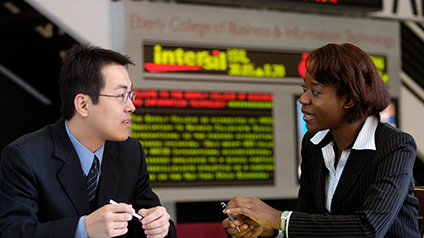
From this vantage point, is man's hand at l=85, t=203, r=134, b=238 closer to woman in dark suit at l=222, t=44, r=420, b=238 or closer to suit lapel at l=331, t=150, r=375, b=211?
woman in dark suit at l=222, t=44, r=420, b=238

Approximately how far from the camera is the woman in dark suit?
167 cm

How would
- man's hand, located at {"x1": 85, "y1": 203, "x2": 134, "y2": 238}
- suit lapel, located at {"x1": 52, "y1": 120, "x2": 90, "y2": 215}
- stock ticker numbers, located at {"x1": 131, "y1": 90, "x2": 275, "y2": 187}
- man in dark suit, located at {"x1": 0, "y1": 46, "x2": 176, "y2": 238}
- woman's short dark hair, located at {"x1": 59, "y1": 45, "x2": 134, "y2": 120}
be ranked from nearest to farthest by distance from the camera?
man's hand, located at {"x1": 85, "y1": 203, "x2": 134, "y2": 238} < man in dark suit, located at {"x1": 0, "y1": 46, "x2": 176, "y2": 238} < suit lapel, located at {"x1": 52, "y1": 120, "x2": 90, "y2": 215} < woman's short dark hair, located at {"x1": 59, "y1": 45, "x2": 134, "y2": 120} < stock ticker numbers, located at {"x1": 131, "y1": 90, "x2": 275, "y2": 187}

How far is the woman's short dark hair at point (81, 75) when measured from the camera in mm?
1872

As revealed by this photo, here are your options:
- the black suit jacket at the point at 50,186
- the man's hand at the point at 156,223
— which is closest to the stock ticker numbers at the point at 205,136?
the black suit jacket at the point at 50,186

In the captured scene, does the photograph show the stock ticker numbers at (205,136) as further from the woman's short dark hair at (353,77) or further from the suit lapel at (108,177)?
the woman's short dark hair at (353,77)

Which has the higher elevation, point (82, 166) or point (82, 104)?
point (82, 104)

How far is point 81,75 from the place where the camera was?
188 cm

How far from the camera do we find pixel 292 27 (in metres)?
4.68

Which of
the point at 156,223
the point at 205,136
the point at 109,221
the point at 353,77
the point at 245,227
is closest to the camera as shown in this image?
the point at 109,221

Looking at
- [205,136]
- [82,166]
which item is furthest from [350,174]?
[205,136]

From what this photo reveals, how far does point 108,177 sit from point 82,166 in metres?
0.10

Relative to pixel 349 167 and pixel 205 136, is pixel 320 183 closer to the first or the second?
pixel 349 167

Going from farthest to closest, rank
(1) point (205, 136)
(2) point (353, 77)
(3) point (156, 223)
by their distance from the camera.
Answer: (1) point (205, 136)
(2) point (353, 77)
(3) point (156, 223)

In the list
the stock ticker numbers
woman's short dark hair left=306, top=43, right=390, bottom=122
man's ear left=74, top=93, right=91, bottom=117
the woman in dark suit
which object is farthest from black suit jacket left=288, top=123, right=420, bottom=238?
the stock ticker numbers
